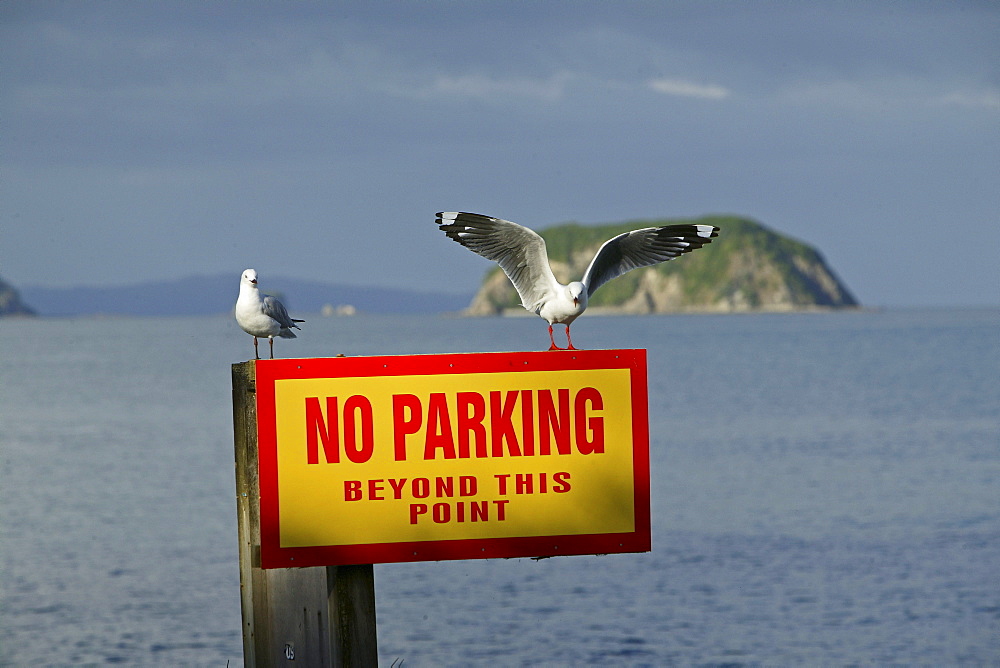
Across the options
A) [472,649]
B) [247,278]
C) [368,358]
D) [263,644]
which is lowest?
[472,649]

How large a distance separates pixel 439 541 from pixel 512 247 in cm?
187

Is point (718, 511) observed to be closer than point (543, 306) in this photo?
No

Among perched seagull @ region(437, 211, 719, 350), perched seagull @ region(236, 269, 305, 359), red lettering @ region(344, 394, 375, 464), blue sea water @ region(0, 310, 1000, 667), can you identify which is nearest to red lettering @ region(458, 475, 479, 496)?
red lettering @ region(344, 394, 375, 464)

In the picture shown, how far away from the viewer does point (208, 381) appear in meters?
81.6

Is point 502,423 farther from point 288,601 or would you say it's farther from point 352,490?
→ point 288,601

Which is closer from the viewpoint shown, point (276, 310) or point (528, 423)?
point (528, 423)

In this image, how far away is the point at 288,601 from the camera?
5.16 m

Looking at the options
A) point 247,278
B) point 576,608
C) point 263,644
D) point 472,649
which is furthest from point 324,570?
point 576,608

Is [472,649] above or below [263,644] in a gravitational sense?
below

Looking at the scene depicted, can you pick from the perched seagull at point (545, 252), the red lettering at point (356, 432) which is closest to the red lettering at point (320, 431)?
the red lettering at point (356, 432)

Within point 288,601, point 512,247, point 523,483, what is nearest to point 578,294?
point 512,247

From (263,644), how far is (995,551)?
2242cm

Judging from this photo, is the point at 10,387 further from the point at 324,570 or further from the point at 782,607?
the point at 324,570

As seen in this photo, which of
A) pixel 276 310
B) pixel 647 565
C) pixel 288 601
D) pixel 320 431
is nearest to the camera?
pixel 288 601
